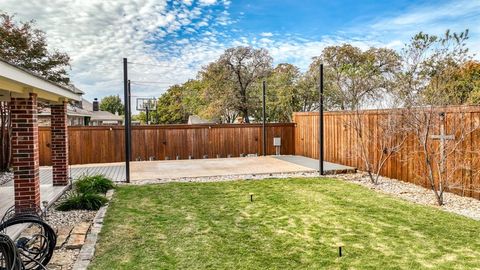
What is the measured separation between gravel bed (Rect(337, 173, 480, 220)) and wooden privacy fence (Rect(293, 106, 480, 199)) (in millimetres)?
202

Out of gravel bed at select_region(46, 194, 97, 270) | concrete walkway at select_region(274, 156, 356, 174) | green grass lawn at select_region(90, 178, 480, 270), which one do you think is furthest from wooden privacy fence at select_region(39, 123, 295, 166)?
green grass lawn at select_region(90, 178, 480, 270)

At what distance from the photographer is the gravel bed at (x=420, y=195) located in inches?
248

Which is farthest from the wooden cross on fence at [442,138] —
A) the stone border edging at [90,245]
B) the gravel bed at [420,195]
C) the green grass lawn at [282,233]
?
the stone border edging at [90,245]

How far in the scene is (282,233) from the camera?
501 cm

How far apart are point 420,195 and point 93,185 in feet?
24.0

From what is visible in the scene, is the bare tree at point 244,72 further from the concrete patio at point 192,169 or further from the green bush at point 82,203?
the green bush at point 82,203

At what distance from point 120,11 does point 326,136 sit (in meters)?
8.12

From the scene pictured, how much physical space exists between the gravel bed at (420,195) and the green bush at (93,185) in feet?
20.6

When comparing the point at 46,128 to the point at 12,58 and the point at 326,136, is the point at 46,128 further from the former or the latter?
the point at 326,136

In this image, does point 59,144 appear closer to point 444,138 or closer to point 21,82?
point 21,82

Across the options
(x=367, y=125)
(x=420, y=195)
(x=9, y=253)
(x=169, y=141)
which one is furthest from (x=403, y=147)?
(x=169, y=141)

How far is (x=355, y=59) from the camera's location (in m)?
24.0

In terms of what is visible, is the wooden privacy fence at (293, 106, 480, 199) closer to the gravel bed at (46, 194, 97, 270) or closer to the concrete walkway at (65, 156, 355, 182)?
the concrete walkway at (65, 156, 355, 182)

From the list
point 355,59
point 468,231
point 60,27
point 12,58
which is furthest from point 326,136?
point 355,59
